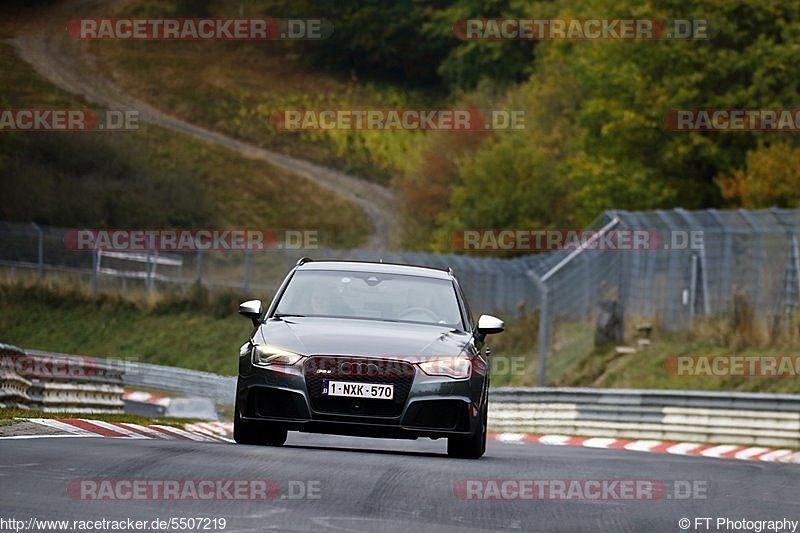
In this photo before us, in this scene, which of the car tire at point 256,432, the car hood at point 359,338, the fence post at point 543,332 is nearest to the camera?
the car hood at point 359,338

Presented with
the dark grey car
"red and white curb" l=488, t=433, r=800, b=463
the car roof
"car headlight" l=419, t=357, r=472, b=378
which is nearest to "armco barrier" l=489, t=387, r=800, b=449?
"red and white curb" l=488, t=433, r=800, b=463

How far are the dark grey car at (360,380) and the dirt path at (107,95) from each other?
70.1 meters

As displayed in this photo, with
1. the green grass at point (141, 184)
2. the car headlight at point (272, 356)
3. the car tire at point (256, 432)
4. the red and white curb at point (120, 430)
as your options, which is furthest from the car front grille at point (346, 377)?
the green grass at point (141, 184)

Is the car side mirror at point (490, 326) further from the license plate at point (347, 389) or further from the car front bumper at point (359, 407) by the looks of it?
the license plate at point (347, 389)

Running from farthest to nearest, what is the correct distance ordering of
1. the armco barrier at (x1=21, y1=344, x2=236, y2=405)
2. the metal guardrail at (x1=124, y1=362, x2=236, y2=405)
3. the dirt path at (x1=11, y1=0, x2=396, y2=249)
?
the dirt path at (x1=11, y1=0, x2=396, y2=249) < the metal guardrail at (x1=124, y1=362, x2=236, y2=405) < the armco barrier at (x1=21, y1=344, x2=236, y2=405)

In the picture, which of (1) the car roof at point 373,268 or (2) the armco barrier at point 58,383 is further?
(2) the armco barrier at point 58,383

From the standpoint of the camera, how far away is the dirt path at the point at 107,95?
89.5 meters

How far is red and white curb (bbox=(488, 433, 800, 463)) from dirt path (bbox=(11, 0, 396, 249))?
60.1 m

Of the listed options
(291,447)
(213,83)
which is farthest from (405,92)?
(291,447)

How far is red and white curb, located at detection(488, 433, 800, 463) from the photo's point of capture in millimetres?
20438

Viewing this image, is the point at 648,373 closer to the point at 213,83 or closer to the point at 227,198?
the point at 227,198

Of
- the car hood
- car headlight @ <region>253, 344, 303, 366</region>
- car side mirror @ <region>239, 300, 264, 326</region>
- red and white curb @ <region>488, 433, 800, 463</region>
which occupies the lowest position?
red and white curb @ <region>488, 433, 800, 463</region>

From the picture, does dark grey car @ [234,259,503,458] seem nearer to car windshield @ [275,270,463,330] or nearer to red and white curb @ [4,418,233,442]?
car windshield @ [275,270,463,330]

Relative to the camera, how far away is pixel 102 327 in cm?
4950
